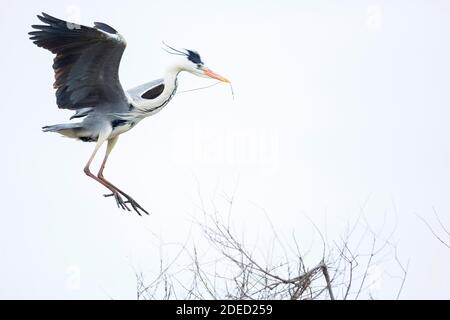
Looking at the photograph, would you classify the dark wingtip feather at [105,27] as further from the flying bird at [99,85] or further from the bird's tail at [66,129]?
the bird's tail at [66,129]

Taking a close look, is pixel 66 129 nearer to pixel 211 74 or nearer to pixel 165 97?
pixel 165 97

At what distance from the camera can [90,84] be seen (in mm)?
14211

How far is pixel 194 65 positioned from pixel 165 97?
475 millimetres

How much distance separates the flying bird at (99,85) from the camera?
44.7 feet

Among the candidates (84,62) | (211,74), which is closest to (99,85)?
(84,62)

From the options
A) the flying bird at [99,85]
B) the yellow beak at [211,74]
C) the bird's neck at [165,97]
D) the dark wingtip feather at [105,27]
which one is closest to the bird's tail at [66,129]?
the flying bird at [99,85]

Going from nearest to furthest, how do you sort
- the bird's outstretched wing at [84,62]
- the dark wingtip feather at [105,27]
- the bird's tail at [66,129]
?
the bird's outstretched wing at [84,62]
the dark wingtip feather at [105,27]
the bird's tail at [66,129]

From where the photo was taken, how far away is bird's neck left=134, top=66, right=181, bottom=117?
14.8 meters

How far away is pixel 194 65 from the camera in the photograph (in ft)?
48.5

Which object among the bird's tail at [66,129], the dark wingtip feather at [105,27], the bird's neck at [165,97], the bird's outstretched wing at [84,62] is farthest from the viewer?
the bird's neck at [165,97]

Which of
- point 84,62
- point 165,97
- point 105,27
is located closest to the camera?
point 105,27

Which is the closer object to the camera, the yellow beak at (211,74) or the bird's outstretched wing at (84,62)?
the bird's outstretched wing at (84,62)
